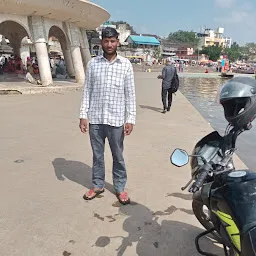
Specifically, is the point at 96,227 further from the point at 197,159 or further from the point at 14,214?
the point at 197,159

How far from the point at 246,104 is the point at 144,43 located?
75211 millimetres

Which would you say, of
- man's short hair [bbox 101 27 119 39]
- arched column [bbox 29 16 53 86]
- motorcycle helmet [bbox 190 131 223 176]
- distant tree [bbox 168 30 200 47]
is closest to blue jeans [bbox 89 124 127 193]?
man's short hair [bbox 101 27 119 39]

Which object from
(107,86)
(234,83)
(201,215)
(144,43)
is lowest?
(144,43)

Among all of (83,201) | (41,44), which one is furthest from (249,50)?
(83,201)

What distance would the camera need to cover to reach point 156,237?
299 cm

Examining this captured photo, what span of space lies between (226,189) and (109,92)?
1888mm

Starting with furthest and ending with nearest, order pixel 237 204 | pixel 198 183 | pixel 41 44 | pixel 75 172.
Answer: pixel 41 44
pixel 75 172
pixel 198 183
pixel 237 204

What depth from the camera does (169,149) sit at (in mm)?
5805

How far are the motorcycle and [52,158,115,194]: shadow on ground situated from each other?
2.03 metres

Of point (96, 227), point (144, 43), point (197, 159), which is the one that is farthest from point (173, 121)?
point (144, 43)

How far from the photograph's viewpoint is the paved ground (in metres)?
2.87

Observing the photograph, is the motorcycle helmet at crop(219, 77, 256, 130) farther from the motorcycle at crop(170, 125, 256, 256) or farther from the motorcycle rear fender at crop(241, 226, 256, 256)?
the motorcycle rear fender at crop(241, 226, 256, 256)

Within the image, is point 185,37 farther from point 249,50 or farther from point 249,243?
point 249,243

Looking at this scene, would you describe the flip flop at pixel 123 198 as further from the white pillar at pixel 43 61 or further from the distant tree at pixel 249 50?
the distant tree at pixel 249 50
